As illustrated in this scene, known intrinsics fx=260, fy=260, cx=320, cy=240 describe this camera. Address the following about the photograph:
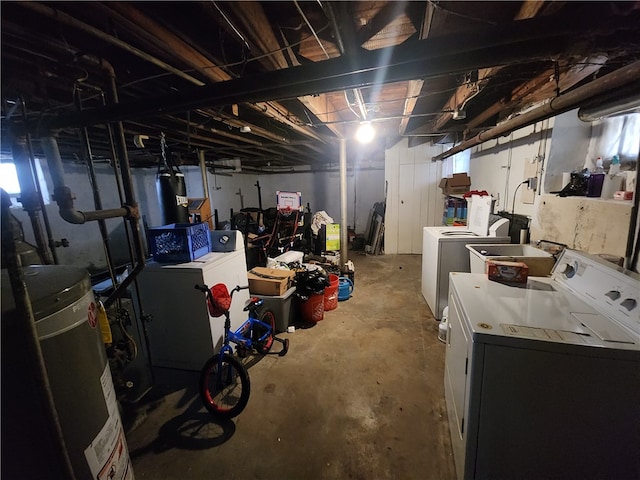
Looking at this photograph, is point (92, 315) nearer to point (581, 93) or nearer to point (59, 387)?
point (59, 387)

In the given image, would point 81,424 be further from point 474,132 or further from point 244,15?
point 474,132

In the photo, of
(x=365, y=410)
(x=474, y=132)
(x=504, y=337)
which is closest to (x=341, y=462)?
(x=365, y=410)

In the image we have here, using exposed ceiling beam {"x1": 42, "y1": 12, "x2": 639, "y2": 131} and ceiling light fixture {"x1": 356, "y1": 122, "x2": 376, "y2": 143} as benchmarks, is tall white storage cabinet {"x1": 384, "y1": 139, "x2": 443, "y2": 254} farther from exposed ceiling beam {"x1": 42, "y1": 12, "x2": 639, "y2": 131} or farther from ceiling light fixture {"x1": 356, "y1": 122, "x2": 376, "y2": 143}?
exposed ceiling beam {"x1": 42, "y1": 12, "x2": 639, "y2": 131}

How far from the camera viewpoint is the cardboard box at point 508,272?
156 cm

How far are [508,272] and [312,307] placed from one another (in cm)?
190

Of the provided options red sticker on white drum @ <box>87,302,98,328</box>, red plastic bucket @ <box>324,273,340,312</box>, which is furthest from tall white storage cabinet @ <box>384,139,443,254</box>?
red sticker on white drum @ <box>87,302,98,328</box>

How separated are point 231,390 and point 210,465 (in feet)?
1.78

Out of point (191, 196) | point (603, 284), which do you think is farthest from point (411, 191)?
point (191, 196)

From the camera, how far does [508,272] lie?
159cm

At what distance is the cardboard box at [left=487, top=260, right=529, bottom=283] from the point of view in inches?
61.5

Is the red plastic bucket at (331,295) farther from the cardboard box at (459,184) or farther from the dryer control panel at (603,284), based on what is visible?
the cardboard box at (459,184)

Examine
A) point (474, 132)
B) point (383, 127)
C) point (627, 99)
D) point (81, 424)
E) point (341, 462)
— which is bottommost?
point (341, 462)

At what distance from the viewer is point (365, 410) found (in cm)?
182

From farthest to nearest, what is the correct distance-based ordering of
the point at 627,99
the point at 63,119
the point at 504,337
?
the point at 63,119, the point at 627,99, the point at 504,337
